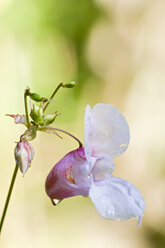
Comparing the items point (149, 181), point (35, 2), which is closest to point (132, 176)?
point (149, 181)

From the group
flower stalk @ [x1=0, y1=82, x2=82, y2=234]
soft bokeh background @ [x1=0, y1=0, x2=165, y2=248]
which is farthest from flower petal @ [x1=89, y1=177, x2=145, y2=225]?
soft bokeh background @ [x1=0, y1=0, x2=165, y2=248]

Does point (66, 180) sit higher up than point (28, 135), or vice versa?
point (28, 135)

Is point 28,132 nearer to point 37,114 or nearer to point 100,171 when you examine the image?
point 37,114

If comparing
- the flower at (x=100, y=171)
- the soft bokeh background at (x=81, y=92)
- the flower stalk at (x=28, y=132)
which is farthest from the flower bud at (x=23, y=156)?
the soft bokeh background at (x=81, y=92)

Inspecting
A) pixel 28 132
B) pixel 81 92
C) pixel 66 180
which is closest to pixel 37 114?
pixel 28 132

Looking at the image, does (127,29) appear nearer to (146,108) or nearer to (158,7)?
(158,7)
